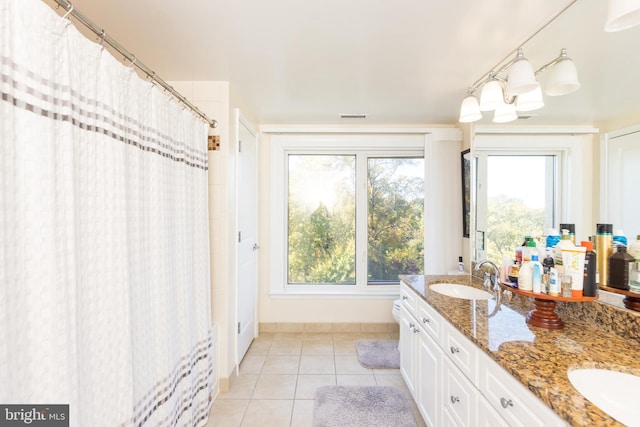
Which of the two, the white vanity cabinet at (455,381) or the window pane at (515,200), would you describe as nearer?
the white vanity cabinet at (455,381)

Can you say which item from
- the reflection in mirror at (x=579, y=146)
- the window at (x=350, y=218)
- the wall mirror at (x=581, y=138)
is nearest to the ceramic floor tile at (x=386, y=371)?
the window at (x=350, y=218)

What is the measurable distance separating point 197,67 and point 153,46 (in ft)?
0.92

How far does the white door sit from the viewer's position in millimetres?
2367

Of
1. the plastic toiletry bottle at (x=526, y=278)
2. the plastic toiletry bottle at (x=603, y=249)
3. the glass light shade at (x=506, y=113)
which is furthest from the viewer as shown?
the glass light shade at (x=506, y=113)

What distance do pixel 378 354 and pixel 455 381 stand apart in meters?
1.40

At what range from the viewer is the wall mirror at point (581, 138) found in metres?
1.16

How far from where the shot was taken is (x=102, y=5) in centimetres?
131

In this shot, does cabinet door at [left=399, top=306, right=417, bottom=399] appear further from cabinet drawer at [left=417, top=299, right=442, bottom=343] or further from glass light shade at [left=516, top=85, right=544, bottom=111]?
glass light shade at [left=516, top=85, right=544, bottom=111]

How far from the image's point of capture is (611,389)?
0.87m

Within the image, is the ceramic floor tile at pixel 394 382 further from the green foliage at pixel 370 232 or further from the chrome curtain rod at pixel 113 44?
the chrome curtain rod at pixel 113 44

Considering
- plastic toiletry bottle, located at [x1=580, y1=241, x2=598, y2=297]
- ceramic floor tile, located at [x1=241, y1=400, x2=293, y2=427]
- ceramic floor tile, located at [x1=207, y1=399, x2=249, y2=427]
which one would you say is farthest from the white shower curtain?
plastic toiletry bottle, located at [x1=580, y1=241, x2=598, y2=297]

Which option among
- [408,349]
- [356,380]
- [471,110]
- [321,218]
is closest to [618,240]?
[471,110]

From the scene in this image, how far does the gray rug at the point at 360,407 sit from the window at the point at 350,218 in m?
1.16

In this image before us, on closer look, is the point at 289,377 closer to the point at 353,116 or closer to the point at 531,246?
the point at 531,246
